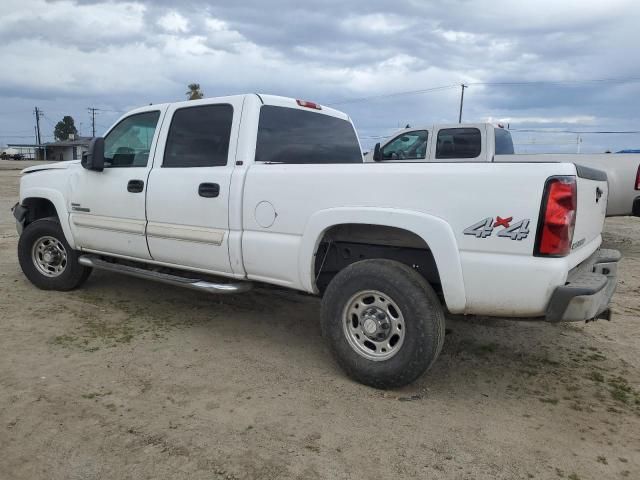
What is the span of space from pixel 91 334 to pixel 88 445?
6.06ft

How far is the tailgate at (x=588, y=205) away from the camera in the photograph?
311cm

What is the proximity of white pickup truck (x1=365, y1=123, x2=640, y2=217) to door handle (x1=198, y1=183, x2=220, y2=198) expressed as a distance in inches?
180

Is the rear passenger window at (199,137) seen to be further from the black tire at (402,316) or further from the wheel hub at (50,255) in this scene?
the wheel hub at (50,255)

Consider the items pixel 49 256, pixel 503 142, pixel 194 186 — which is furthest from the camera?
pixel 503 142

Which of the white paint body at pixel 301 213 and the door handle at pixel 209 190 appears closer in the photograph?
the white paint body at pixel 301 213

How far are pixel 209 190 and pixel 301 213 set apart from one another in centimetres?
91

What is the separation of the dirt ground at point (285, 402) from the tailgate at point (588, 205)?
1.05m

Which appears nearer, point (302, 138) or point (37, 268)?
point (302, 138)

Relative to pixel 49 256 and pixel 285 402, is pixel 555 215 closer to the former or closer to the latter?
pixel 285 402

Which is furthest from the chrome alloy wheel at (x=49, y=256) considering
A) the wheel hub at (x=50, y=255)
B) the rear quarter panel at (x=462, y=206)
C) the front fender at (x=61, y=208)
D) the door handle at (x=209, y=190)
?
the rear quarter panel at (x=462, y=206)

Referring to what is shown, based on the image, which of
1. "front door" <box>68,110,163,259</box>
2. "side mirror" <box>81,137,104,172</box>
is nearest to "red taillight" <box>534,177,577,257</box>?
"front door" <box>68,110,163,259</box>

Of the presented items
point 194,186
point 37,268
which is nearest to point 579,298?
point 194,186

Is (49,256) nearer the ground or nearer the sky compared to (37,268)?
nearer the sky

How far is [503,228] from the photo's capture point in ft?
9.55
